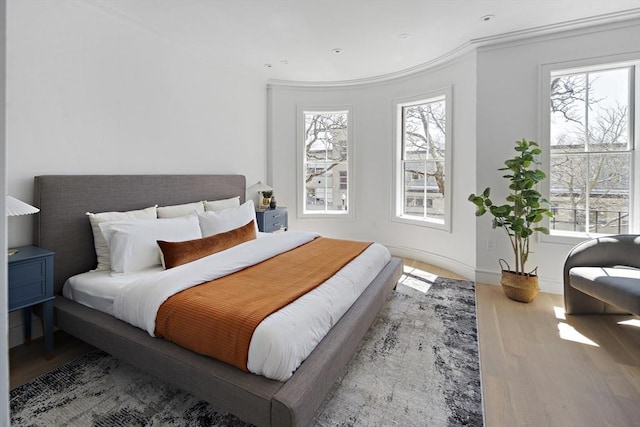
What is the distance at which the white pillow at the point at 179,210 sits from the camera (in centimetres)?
305

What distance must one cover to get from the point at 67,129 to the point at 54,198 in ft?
1.97

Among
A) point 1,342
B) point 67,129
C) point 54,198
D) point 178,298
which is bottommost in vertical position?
point 178,298

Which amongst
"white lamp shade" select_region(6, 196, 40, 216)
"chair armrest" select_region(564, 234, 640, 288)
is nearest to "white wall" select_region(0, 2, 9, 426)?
"white lamp shade" select_region(6, 196, 40, 216)

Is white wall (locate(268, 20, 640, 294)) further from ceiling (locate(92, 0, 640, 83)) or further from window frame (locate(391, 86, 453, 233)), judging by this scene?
ceiling (locate(92, 0, 640, 83))

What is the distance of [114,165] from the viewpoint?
2910mm

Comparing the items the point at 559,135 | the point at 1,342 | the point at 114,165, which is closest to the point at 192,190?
the point at 114,165

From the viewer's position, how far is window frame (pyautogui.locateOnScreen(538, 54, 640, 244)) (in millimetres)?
3096

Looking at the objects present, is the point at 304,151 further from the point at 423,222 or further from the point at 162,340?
the point at 162,340

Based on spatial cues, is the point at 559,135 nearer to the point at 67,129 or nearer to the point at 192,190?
the point at 192,190

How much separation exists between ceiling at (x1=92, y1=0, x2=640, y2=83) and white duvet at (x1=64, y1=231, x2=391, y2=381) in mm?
2185

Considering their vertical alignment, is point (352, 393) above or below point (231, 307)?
below

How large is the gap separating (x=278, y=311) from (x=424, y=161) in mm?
3679

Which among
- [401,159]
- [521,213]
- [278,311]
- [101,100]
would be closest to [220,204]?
[101,100]

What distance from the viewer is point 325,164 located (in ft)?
17.3
